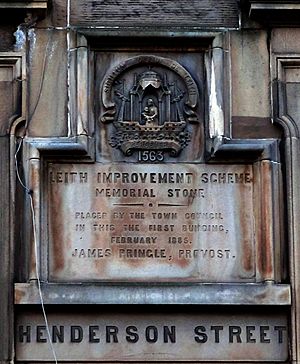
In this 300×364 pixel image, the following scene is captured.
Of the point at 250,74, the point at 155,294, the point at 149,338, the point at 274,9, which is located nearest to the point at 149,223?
the point at 155,294

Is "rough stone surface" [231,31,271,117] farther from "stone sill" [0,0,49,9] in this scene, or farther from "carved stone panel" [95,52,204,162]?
"stone sill" [0,0,49,9]

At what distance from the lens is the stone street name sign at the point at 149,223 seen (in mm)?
10609

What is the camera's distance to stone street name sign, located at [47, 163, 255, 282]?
418 inches

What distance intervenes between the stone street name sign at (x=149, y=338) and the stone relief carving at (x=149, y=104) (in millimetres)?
1487

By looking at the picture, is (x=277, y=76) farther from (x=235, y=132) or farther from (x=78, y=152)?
(x=78, y=152)

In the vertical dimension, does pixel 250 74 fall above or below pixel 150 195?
above

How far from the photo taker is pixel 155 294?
1043 centimetres

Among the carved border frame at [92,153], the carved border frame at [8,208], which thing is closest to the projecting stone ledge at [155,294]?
the carved border frame at [92,153]

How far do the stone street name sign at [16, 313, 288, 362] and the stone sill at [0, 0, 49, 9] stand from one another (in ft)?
8.78

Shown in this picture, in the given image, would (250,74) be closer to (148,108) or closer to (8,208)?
(148,108)

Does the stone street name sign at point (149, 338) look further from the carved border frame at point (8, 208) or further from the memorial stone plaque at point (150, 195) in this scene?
the memorial stone plaque at point (150, 195)

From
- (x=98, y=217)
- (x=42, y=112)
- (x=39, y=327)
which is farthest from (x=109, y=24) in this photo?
(x=39, y=327)

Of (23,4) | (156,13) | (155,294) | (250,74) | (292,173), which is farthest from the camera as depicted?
(156,13)

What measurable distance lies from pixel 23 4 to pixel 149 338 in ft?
10.2
